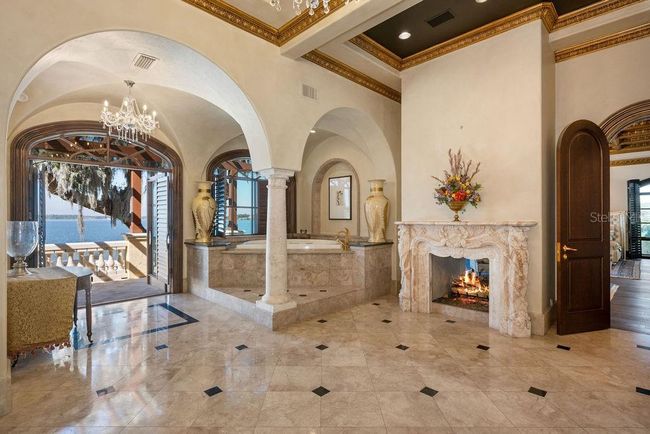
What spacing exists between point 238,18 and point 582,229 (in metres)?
5.00

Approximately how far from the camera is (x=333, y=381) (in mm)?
2783

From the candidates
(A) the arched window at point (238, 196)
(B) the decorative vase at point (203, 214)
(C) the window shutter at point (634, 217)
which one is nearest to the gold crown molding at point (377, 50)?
(A) the arched window at point (238, 196)

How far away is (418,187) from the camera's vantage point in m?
5.02

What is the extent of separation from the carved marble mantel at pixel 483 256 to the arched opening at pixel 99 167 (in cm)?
446

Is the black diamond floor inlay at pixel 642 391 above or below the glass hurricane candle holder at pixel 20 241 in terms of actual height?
below

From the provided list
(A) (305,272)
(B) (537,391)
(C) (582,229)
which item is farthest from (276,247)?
(C) (582,229)

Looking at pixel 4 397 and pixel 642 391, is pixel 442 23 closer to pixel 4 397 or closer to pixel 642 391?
pixel 642 391

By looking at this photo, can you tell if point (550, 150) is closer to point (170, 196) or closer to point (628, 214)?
point (170, 196)

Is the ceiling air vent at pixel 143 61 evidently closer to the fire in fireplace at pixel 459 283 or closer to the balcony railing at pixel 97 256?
the fire in fireplace at pixel 459 283

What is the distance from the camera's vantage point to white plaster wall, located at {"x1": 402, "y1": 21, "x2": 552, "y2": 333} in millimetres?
3922

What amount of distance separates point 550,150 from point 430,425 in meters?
3.89

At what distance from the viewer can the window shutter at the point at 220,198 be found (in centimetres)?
743

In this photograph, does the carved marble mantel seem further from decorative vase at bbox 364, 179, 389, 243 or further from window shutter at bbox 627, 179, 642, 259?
window shutter at bbox 627, 179, 642, 259

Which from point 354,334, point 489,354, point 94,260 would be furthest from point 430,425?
point 94,260
